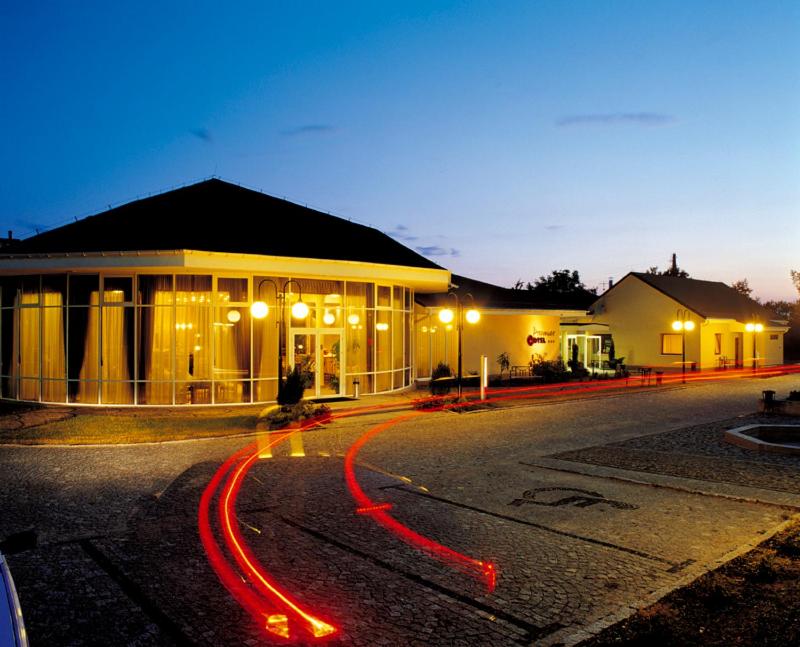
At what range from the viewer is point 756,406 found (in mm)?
21109

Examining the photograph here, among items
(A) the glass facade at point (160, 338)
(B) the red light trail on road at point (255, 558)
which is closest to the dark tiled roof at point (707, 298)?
(A) the glass facade at point (160, 338)

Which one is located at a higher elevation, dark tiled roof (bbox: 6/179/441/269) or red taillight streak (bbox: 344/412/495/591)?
dark tiled roof (bbox: 6/179/441/269)

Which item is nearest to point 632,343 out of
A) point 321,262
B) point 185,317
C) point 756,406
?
point 756,406

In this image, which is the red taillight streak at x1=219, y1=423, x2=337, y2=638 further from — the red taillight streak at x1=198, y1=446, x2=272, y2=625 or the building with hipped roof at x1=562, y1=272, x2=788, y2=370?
the building with hipped roof at x1=562, y1=272, x2=788, y2=370

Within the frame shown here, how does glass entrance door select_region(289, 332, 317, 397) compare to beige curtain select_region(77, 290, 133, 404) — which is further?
glass entrance door select_region(289, 332, 317, 397)

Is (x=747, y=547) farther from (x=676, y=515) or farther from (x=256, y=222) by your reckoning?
(x=256, y=222)

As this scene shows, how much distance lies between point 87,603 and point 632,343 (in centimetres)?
4408

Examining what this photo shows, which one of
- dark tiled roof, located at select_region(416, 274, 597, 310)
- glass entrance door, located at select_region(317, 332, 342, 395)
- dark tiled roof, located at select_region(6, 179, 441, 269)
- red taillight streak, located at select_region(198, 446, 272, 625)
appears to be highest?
dark tiled roof, located at select_region(6, 179, 441, 269)

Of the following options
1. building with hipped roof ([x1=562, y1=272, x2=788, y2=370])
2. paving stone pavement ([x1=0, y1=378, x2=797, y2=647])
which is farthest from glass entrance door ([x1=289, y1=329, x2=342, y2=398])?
building with hipped roof ([x1=562, y1=272, x2=788, y2=370])

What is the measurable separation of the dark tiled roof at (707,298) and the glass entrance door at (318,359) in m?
28.0

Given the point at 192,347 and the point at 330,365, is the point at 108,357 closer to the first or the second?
the point at 192,347

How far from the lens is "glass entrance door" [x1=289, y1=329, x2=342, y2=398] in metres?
22.0

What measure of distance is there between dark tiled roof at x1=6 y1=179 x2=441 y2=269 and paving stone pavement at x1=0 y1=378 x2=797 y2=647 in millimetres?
9695

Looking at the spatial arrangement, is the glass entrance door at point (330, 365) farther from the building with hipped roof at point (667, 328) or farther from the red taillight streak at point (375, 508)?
the building with hipped roof at point (667, 328)
